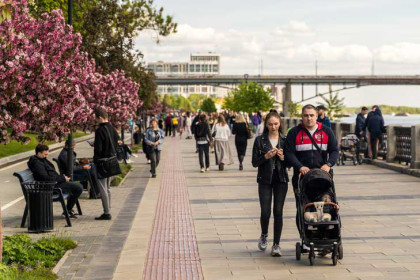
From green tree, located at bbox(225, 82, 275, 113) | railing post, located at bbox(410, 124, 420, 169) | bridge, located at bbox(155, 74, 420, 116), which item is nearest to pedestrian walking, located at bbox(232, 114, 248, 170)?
railing post, located at bbox(410, 124, 420, 169)

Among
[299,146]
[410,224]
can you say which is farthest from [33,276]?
[410,224]

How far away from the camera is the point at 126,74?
3061cm

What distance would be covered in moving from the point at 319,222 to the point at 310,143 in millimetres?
959

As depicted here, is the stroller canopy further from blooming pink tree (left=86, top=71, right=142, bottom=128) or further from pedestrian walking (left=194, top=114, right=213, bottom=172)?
blooming pink tree (left=86, top=71, right=142, bottom=128)

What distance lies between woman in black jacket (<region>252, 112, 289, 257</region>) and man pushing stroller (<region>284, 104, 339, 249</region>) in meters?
0.25

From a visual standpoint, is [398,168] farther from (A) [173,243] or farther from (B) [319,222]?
(B) [319,222]

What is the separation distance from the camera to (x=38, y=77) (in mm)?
13125

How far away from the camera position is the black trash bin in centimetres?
1151

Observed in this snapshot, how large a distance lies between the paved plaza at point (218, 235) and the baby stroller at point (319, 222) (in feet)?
0.71

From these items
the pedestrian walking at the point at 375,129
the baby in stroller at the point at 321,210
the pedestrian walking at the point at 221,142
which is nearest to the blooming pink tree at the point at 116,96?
the pedestrian walking at the point at 221,142

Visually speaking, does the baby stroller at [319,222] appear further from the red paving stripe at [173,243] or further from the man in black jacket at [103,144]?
the man in black jacket at [103,144]

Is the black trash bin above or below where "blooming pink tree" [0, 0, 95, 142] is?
below

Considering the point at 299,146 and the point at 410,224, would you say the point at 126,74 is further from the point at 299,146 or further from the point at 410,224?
the point at 299,146

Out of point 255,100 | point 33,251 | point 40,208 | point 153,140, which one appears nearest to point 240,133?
point 153,140
